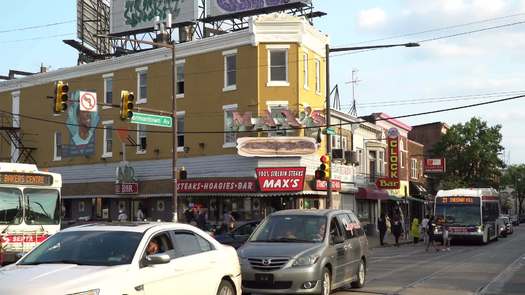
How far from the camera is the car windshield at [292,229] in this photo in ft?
Answer: 39.4

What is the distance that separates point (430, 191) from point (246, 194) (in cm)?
3900

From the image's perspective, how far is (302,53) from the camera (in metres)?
33.8

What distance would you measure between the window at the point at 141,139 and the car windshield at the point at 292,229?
84.8 feet

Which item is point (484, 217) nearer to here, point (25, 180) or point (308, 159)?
point (308, 159)

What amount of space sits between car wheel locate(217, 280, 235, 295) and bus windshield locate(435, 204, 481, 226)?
26276mm

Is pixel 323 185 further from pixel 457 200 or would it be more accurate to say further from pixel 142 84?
pixel 142 84

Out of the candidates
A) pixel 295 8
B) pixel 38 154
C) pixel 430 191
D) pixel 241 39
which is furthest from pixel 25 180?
pixel 430 191

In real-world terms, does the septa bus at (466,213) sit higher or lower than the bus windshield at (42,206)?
lower

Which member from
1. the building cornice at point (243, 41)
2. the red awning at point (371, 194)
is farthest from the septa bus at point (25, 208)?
the red awning at point (371, 194)

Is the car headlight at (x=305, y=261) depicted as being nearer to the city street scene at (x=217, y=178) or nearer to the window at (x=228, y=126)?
the city street scene at (x=217, y=178)

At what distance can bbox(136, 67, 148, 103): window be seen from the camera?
37688 mm

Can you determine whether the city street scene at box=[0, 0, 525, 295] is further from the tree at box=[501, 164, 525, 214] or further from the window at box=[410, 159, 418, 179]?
the tree at box=[501, 164, 525, 214]

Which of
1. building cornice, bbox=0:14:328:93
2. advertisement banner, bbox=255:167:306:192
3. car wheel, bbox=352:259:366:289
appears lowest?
car wheel, bbox=352:259:366:289

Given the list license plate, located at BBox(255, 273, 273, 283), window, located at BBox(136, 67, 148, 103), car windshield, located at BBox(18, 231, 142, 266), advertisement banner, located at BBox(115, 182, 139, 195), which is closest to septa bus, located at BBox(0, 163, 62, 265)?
license plate, located at BBox(255, 273, 273, 283)
